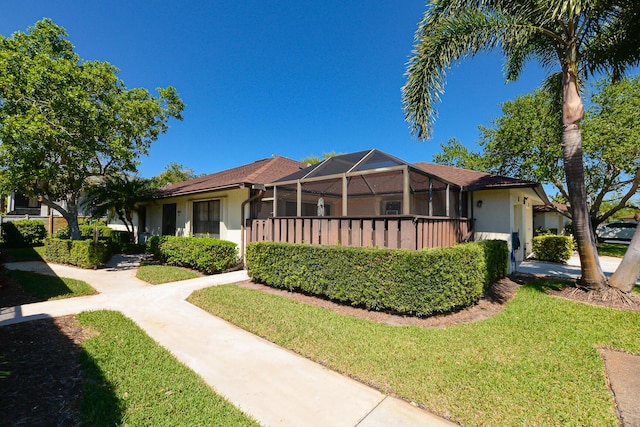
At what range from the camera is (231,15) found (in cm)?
970

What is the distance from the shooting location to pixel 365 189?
964 centimetres

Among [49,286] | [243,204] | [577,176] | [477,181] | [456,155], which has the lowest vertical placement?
[49,286]

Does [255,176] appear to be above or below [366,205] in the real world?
above

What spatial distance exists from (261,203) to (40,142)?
24.9 feet

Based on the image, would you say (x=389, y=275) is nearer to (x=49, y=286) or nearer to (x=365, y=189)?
(x=365, y=189)

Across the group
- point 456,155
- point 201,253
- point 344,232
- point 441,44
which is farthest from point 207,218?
point 456,155

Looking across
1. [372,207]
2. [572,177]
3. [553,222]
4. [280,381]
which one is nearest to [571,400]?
[280,381]

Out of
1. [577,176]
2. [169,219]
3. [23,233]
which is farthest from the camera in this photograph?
[23,233]

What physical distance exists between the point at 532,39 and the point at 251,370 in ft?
35.7

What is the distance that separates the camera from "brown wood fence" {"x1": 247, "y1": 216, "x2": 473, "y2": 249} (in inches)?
236

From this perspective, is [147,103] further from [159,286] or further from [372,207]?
[372,207]

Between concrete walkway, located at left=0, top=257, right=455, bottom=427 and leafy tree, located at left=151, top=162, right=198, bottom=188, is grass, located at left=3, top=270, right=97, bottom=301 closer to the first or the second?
concrete walkway, located at left=0, top=257, right=455, bottom=427

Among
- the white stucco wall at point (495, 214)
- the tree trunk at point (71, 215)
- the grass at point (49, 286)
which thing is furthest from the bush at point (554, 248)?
the tree trunk at point (71, 215)

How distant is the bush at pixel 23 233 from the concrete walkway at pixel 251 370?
1571 centimetres
